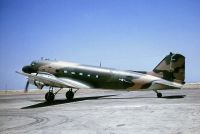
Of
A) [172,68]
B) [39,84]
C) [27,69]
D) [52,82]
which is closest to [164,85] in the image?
[172,68]

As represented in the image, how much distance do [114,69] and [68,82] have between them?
5238 mm

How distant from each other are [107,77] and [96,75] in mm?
1345

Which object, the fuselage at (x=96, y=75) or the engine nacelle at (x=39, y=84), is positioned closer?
the engine nacelle at (x=39, y=84)

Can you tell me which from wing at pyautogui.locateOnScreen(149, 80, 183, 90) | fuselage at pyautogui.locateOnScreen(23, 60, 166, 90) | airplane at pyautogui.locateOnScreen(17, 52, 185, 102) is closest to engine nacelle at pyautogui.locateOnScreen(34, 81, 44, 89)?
airplane at pyautogui.locateOnScreen(17, 52, 185, 102)

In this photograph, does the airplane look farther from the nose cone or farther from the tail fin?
the nose cone

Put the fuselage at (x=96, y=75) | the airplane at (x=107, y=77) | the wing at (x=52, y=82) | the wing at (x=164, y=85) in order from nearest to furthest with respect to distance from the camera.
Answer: the wing at (x=164, y=85), the wing at (x=52, y=82), the airplane at (x=107, y=77), the fuselage at (x=96, y=75)

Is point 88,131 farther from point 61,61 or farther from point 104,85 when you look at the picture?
point 61,61

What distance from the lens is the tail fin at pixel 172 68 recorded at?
26.9m

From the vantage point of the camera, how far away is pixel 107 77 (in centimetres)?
2870

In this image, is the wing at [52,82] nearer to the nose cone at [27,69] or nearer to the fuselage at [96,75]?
the fuselage at [96,75]

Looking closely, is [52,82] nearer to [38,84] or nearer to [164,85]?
[38,84]

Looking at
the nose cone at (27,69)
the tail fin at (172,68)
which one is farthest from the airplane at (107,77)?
the nose cone at (27,69)

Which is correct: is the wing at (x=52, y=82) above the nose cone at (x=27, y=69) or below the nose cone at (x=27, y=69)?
below

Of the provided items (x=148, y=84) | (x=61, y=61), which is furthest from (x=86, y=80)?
(x=148, y=84)
